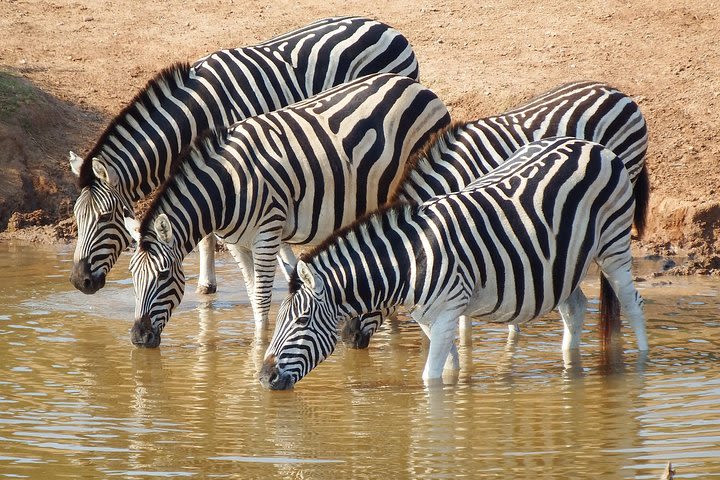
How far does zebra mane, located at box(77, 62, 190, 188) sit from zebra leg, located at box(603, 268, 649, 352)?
445cm

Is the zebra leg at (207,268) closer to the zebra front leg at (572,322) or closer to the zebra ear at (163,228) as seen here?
the zebra ear at (163,228)

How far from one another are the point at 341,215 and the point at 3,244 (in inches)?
236

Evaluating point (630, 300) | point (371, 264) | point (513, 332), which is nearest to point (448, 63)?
point (513, 332)

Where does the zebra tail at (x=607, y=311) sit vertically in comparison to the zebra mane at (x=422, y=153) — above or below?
below

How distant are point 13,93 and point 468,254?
394 inches

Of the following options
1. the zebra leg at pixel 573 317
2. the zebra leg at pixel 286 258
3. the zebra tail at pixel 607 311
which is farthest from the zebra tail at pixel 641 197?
the zebra leg at pixel 286 258

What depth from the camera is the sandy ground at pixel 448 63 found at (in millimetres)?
15055

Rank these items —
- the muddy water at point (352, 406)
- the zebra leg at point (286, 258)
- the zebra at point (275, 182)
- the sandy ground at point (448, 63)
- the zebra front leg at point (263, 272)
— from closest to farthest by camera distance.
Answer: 1. the muddy water at point (352, 406)
2. the zebra at point (275, 182)
3. the zebra front leg at point (263, 272)
4. the zebra leg at point (286, 258)
5. the sandy ground at point (448, 63)

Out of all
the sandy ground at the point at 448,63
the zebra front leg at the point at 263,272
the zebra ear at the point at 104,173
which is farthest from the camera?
the sandy ground at the point at 448,63

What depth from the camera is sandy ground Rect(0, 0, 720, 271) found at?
15055 mm

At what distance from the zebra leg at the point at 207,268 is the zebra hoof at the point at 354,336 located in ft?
10.0

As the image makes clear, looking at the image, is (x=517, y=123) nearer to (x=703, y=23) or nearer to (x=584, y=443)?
(x=584, y=443)

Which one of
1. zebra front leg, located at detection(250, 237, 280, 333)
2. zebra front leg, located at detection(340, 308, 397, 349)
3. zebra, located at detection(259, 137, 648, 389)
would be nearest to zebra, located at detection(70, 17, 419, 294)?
zebra front leg, located at detection(250, 237, 280, 333)

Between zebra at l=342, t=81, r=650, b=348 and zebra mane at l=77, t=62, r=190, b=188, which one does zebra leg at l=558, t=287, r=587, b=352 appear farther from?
zebra mane at l=77, t=62, r=190, b=188
